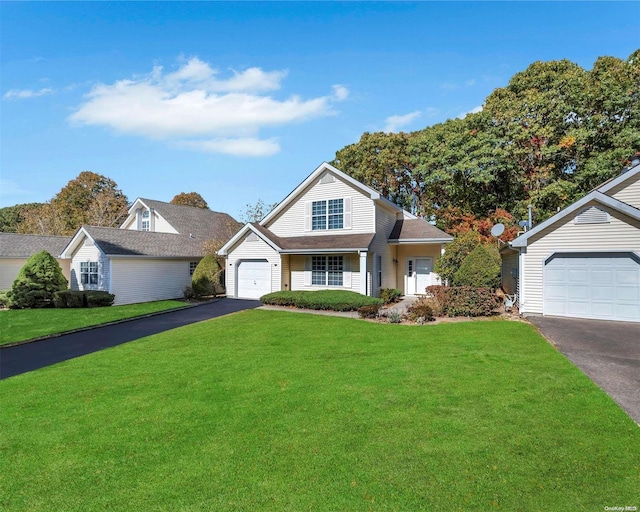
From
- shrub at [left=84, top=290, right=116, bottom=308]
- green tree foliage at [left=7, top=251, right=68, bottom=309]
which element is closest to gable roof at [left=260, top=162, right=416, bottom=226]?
shrub at [left=84, top=290, right=116, bottom=308]

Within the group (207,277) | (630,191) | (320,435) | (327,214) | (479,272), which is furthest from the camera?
(207,277)

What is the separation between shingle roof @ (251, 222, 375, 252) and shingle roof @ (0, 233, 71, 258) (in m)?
18.2

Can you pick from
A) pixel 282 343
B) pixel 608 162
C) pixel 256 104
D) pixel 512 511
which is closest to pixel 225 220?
pixel 256 104

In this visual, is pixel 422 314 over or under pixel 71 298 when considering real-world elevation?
under

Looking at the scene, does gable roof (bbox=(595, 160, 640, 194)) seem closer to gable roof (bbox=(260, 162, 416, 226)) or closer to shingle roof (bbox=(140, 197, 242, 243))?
gable roof (bbox=(260, 162, 416, 226))

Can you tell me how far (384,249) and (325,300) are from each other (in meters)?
6.52

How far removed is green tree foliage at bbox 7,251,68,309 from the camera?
65.5 feet

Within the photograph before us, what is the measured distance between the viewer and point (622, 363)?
7.91 meters

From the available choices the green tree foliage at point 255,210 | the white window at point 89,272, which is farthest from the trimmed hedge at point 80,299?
the green tree foliage at point 255,210

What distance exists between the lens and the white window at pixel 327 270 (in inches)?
789

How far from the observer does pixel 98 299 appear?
19938mm

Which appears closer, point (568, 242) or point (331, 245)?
point (568, 242)

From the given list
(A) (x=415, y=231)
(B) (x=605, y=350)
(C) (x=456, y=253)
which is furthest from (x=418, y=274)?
(B) (x=605, y=350)

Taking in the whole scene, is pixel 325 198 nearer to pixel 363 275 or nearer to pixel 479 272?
pixel 363 275
